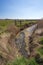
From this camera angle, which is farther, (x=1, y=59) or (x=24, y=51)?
(x=24, y=51)

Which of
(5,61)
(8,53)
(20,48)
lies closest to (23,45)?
(20,48)

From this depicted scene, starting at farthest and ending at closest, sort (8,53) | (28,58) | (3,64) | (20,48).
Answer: (20,48)
(28,58)
(8,53)
(3,64)

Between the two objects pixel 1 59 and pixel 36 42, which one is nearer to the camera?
pixel 1 59

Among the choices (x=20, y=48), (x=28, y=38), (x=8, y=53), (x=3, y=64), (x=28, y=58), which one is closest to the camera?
(x=3, y=64)

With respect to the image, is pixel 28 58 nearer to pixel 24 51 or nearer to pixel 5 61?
pixel 24 51

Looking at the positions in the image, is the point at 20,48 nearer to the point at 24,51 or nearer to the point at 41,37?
the point at 24,51

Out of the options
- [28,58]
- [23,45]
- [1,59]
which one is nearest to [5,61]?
[1,59]

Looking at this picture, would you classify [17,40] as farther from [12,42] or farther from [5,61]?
[5,61]

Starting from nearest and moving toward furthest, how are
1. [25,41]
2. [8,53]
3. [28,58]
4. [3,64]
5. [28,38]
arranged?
[3,64] < [8,53] < [28,58] < [25,41] < [28,38]

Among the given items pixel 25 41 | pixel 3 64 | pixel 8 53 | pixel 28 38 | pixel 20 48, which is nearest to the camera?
pixel 3 64
